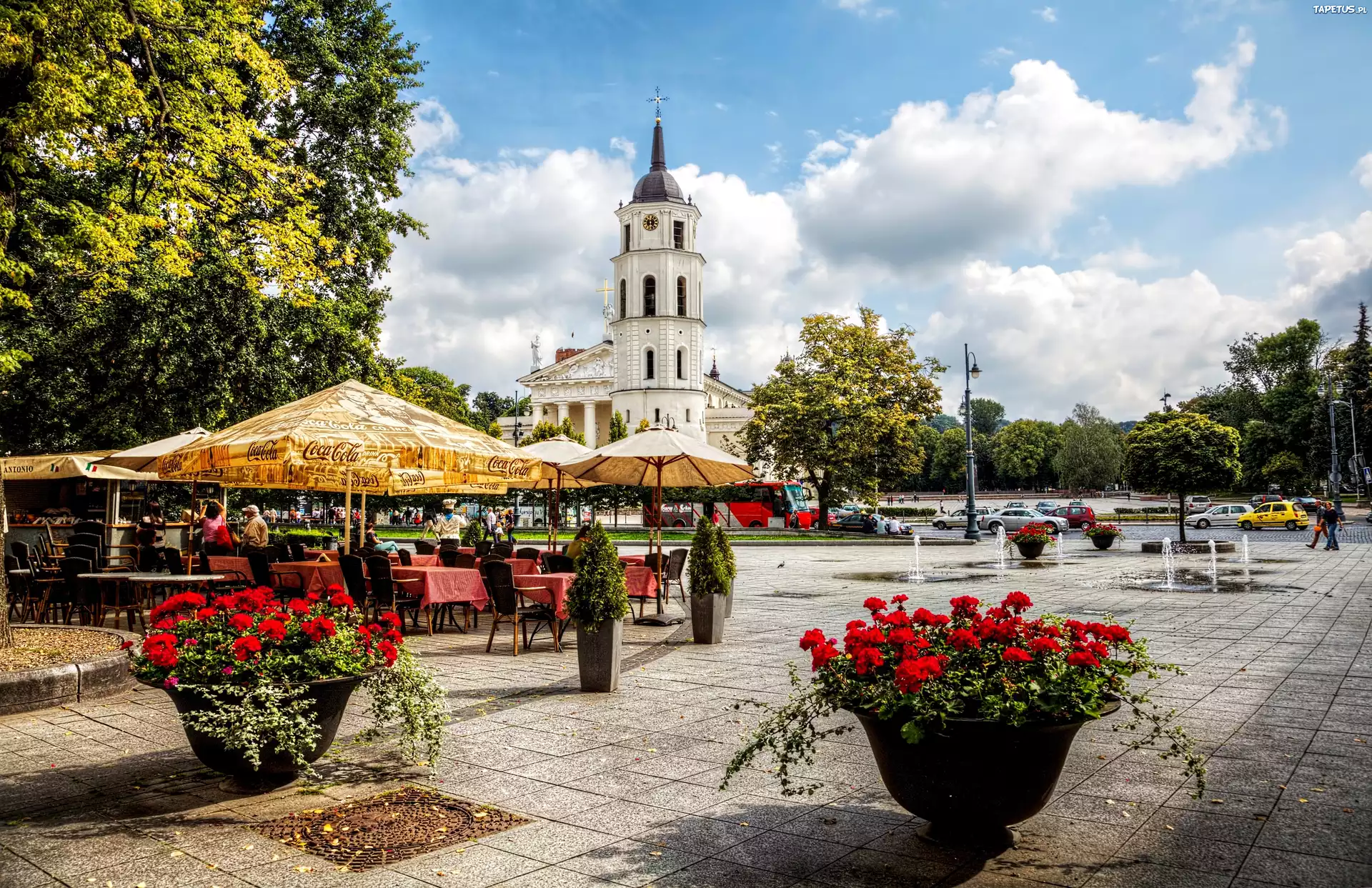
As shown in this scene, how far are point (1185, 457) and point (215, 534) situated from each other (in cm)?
2605

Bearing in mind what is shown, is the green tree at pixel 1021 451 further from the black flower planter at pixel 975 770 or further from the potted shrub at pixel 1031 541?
the black flower planter at pixel 975 770

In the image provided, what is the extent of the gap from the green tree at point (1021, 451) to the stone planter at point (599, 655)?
369 feet

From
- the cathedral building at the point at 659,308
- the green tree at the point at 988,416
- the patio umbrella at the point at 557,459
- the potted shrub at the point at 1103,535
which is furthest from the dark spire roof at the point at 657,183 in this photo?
the green tree at the point at 988,416

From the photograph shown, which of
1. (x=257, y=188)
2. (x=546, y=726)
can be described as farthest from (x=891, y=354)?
(x=546, y=726)

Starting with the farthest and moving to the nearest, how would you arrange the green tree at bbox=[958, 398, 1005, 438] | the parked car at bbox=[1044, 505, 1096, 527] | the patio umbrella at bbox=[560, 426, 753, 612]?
1. the green tree at bbox=[958, 398, 1005, 438]
2. the parked car at bbox=[1044, 505, 1096, 527]
3. the patio umbrella at bbox=[560, 426, 753, 612]

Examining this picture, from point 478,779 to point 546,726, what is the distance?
1304 millimetres

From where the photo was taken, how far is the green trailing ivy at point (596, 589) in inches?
305

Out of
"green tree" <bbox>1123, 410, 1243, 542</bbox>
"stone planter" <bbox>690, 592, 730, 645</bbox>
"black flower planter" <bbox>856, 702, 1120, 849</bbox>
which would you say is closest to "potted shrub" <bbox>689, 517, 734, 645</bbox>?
"stone planter" <bbox>690, 592, 730, 645</bbox>

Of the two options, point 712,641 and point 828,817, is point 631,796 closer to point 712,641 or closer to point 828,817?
point 828,817

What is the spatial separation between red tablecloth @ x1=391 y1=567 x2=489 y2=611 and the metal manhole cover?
19.9 ft

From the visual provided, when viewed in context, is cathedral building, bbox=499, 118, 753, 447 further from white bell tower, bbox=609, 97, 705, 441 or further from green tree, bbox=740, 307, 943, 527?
green tree, bbox=740, 307, 943, 527

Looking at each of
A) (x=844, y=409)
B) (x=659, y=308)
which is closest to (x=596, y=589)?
(x=844, y=409)

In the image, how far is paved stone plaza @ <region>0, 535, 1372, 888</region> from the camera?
391cm

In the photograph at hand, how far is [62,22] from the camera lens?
8.50m
